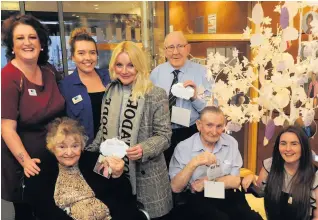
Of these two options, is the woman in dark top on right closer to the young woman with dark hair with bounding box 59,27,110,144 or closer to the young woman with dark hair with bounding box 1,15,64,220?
the young woman with dark hair with bounding box 59,27,110,144

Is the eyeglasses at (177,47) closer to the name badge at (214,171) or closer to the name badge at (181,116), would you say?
the name badge at (181,116)

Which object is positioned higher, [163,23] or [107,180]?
[163,23]

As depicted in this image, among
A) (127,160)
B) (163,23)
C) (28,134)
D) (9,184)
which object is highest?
(163,23)

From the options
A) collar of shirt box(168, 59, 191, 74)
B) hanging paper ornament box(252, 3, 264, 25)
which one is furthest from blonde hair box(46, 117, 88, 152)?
hanging paper ornament box(252, 3, 264, 25)

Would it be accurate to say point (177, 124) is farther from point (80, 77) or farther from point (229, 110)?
point (80, 77)

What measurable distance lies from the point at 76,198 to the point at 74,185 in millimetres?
86

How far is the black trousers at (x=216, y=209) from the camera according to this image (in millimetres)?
2123

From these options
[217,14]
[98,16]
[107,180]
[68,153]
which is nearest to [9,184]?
[68,153]

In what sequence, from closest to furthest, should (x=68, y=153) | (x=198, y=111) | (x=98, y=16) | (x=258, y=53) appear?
(x=68, y=153), (x=258, y=53), (x=198, y=111), (x=98, y=16)

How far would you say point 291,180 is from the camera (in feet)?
7.18

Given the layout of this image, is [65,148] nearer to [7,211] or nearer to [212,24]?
[7,211]

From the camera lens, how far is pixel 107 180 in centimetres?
209

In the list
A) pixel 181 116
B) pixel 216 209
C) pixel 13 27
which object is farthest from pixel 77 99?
pixel 216 209

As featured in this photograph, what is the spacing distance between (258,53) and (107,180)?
144cm
